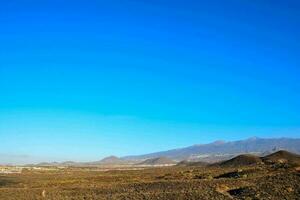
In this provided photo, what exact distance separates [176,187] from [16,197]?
591 inches

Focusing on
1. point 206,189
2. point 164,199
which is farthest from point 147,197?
point 206,189

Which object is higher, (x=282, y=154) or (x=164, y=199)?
(x=282, y=154)

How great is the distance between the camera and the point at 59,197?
39.8 meters

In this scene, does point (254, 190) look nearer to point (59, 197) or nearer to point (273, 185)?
point (273, 185)

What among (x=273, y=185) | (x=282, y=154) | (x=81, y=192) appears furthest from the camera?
(x=282, y=154)

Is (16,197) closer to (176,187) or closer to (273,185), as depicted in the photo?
(176,187)

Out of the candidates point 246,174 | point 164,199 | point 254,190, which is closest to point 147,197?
point 164,199

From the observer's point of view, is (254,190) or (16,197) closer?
(254,190)

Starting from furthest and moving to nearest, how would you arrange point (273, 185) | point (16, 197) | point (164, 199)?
point (16, 197) < point (273, 185) < point (164, 199)

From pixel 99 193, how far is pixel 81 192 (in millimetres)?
2779

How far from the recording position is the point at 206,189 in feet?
128

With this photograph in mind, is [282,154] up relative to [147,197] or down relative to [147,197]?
up

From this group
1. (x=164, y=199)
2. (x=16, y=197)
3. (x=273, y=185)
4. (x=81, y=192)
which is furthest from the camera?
(x=81, y=192)

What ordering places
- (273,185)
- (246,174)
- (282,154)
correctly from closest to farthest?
(273,185) < (246,174) < (282,154)
